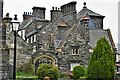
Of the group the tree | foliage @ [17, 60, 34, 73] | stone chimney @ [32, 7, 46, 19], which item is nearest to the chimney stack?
stone chimney @ [32, 7, 46, 19]

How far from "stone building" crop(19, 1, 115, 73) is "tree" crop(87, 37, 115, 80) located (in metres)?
11.8

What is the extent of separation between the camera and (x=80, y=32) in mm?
42188

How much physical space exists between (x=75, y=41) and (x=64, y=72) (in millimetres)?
3996

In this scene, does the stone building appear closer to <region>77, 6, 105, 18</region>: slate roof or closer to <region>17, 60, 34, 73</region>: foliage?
<region>17, 60, 34, 73</region>: foliage

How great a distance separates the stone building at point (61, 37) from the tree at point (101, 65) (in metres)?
11.8

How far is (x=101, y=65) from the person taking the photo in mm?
26734

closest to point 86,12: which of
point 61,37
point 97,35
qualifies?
point 97,35

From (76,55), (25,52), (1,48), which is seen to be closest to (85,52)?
(76,55)

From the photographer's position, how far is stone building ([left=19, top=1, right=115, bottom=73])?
1581 inches

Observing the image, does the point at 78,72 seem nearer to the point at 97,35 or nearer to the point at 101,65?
the point at 101,65

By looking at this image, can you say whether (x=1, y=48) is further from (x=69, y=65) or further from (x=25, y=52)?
(x=69, y=65)

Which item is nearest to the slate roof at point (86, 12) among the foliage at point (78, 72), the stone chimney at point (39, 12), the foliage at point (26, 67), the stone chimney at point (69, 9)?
the stone chimney at point (69, 9)

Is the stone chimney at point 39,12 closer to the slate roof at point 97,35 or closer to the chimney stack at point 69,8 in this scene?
the chimney stack at point 69,8

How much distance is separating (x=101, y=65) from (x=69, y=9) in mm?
23739
